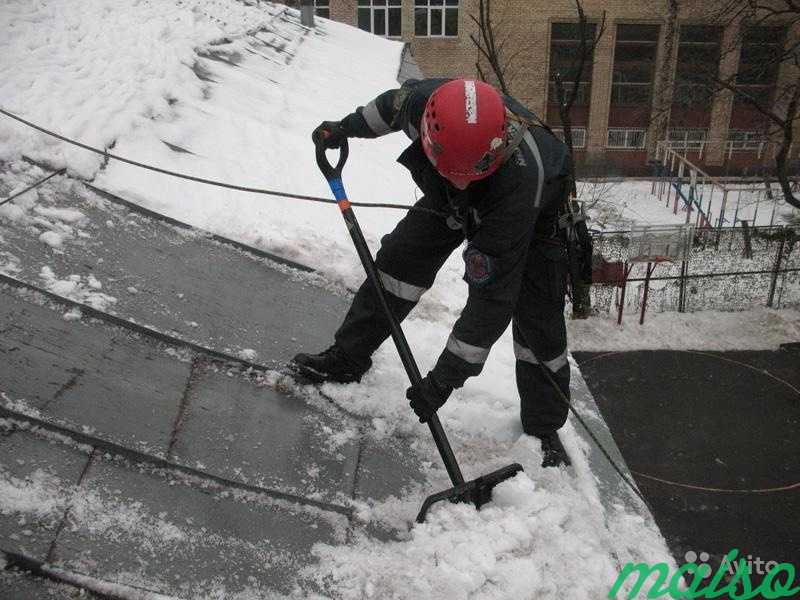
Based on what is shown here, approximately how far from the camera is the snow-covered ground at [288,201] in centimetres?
213

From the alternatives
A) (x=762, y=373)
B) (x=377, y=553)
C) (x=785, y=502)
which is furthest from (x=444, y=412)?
(x=762, y=373)

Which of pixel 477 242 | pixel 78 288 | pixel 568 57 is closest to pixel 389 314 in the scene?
pixel 477 242

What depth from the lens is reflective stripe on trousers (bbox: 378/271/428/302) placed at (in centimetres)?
280

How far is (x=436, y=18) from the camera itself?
78.7 feet

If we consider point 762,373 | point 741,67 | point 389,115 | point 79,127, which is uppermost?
point 389,115

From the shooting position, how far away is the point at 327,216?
421 cm

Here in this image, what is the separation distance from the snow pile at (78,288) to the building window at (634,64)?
25.0m

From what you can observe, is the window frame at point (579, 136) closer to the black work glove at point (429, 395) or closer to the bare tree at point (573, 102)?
the bare tree at point (573, 102)

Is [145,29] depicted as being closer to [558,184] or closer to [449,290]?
[449,290]

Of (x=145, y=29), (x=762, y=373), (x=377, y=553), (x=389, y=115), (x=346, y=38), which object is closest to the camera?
(x=377, y=553)

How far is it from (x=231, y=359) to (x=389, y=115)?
1.28 meters

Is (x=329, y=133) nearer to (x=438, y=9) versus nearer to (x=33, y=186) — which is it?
(x=33, y=186)

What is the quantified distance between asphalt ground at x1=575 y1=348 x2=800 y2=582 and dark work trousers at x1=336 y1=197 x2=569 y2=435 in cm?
420

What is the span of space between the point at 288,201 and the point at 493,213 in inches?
88.3
